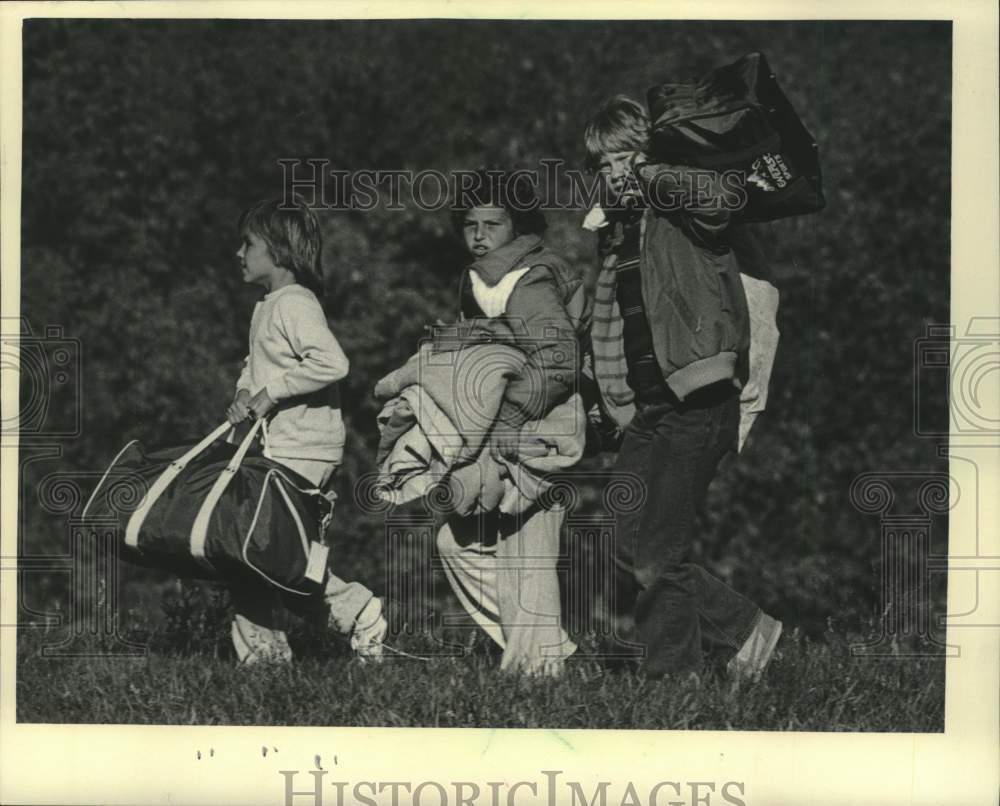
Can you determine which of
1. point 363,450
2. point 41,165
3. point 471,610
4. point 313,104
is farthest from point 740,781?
point 41,165

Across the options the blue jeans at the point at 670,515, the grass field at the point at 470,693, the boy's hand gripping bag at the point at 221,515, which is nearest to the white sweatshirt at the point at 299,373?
the boy's hand gripping bag at the point at 221,515

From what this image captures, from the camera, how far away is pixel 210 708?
774 centimetres

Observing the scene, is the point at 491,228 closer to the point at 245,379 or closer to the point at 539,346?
the point at 539,346

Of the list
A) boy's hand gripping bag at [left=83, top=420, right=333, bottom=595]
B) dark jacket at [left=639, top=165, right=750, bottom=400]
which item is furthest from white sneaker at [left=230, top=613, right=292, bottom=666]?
dark jacket at [left=639, top=165, right=750, bottom=400]

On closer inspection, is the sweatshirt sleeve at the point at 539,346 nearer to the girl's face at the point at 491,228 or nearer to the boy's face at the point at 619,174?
the girl's face at the point at 491,228

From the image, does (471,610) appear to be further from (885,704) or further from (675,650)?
(885,704)

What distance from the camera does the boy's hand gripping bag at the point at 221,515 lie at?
25.3 ft

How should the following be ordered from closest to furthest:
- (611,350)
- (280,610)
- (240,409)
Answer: (611,350) < (240,409) < (280,610)

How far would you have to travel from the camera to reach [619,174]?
7805mm

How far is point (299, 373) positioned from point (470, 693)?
1.31 metres

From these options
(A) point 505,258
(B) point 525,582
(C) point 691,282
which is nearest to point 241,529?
(B) point 525,582

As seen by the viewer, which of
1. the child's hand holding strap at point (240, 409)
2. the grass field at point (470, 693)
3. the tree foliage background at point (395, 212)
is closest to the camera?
the grass field at point (470, 693)

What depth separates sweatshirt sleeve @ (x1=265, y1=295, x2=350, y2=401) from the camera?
7.80m

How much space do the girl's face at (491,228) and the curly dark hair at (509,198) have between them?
0.06 ft
